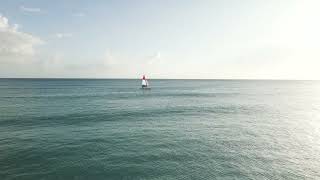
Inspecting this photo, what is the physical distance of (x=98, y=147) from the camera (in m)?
34.6

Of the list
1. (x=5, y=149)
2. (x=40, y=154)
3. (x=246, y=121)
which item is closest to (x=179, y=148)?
(x=40, y=154)

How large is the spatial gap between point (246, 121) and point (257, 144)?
2008 cm

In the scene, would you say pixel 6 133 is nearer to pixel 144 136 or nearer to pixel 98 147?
pixel 98 147

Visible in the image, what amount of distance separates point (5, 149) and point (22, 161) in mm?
6177

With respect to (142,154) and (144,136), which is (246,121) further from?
A: (142,154)

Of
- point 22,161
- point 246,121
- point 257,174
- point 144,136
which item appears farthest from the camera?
point 246,121

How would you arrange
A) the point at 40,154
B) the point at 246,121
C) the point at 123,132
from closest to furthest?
the point at 40,154 < the point at 123,132 < the point at 246,121

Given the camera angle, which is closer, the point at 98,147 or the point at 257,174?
the point at 257,174

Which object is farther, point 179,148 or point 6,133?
point 6,133

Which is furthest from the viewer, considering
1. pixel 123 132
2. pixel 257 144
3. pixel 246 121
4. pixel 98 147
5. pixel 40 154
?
pixel 246 121

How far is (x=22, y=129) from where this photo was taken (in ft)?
149

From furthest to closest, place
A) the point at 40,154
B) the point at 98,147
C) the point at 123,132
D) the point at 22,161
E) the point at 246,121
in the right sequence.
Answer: the point at 246,121 → the point at 123,132 → the point at 98,147 → the point at 40,154 → the point at 22,161

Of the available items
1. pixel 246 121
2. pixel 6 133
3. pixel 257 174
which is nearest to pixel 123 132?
pixel 6 133

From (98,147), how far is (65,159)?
18.3 feet
